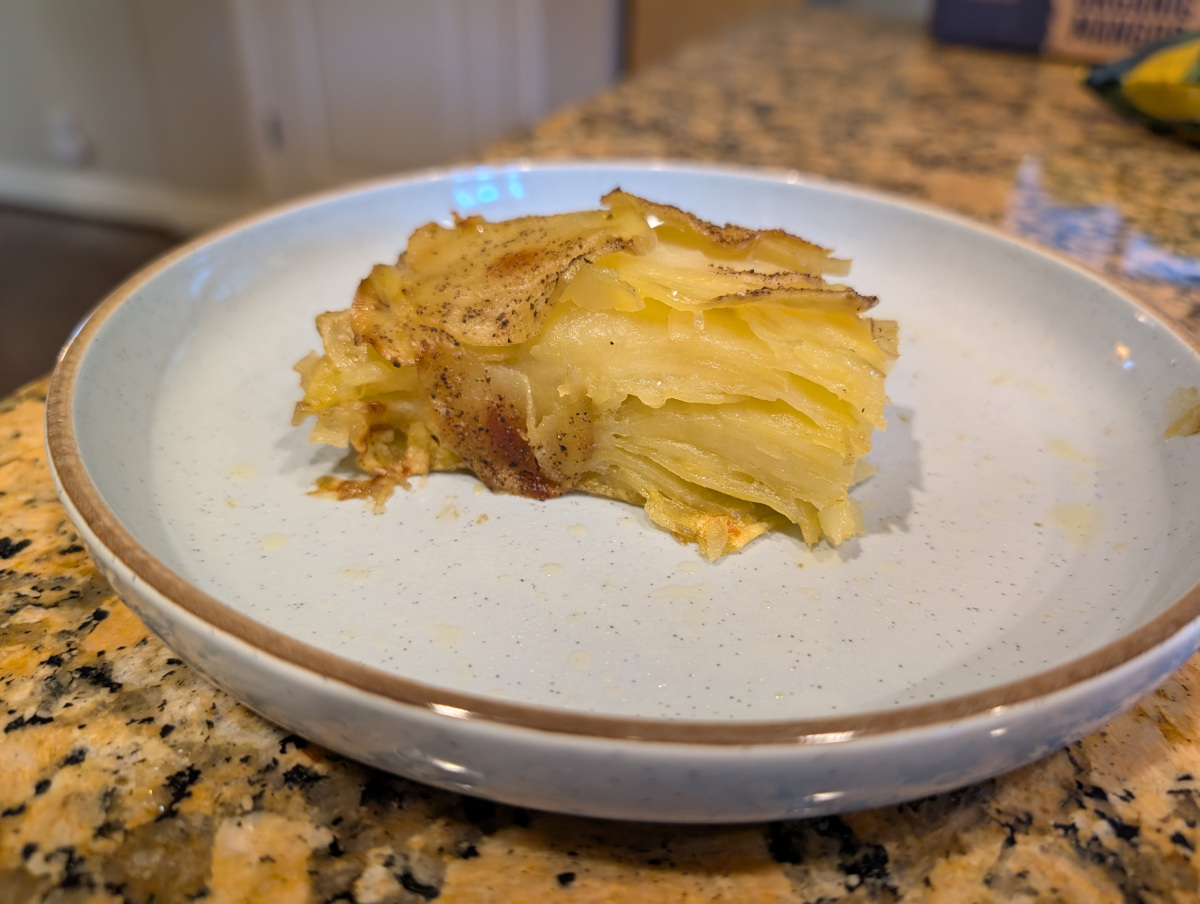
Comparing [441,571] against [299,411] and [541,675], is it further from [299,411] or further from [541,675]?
[299,411]

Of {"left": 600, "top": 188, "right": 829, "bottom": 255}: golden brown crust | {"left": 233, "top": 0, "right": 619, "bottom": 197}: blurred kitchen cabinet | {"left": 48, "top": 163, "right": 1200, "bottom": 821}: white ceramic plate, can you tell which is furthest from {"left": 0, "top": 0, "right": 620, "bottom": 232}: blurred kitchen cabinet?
{"left": 600, "top": 188, "right": 829, "bottom": 255}: golden brown crust

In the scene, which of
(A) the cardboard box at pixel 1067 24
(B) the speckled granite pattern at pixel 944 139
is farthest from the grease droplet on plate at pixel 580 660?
(A) the cardboard box at pixel 1067 24

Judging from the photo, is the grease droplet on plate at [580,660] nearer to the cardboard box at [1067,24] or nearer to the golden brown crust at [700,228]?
the golden brown crust at [700,228]

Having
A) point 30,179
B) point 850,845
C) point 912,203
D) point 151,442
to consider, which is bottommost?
point 30,179

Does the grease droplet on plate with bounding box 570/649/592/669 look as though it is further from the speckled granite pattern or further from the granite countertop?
the speckled granite pattern

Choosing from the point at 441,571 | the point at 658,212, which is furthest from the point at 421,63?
the point at 441,571

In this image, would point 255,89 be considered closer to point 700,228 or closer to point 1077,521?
point 700,228
